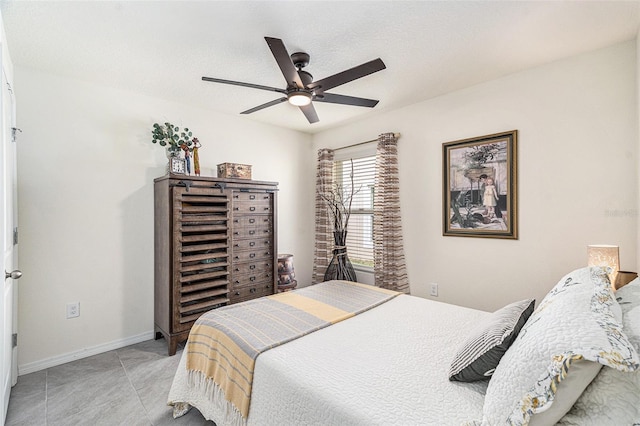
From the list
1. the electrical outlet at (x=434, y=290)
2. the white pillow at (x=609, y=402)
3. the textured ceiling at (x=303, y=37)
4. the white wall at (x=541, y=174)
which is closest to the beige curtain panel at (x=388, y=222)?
the white wall at (x=541, y=174)

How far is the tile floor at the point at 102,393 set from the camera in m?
1.87

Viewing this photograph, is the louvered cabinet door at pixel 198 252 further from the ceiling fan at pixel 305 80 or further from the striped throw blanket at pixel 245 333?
the ceiling fan at pixel 305 80

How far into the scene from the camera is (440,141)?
3.18 m

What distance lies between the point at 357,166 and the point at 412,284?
1.68m

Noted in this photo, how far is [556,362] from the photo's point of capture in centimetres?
79

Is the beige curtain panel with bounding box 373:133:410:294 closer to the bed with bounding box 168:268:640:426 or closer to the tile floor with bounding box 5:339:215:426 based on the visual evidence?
the bed with bounding box 168:268:640:426

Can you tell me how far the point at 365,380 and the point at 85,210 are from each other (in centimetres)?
286

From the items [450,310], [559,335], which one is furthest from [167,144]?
[559,335]

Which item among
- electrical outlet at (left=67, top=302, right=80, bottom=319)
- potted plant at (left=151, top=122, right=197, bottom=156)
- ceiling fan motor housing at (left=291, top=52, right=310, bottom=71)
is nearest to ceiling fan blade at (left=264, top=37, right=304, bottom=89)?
ceiling fan motor housing at (left=291, top=52, right=310, bottom=71)

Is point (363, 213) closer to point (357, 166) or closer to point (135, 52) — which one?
point (357, 166)

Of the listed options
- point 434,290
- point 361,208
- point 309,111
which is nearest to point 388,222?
point 361,208

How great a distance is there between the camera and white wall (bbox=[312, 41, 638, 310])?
2.23m

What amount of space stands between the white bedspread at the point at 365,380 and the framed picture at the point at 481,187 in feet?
4.29

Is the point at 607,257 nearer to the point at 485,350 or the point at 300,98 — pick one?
the point at 485,350
